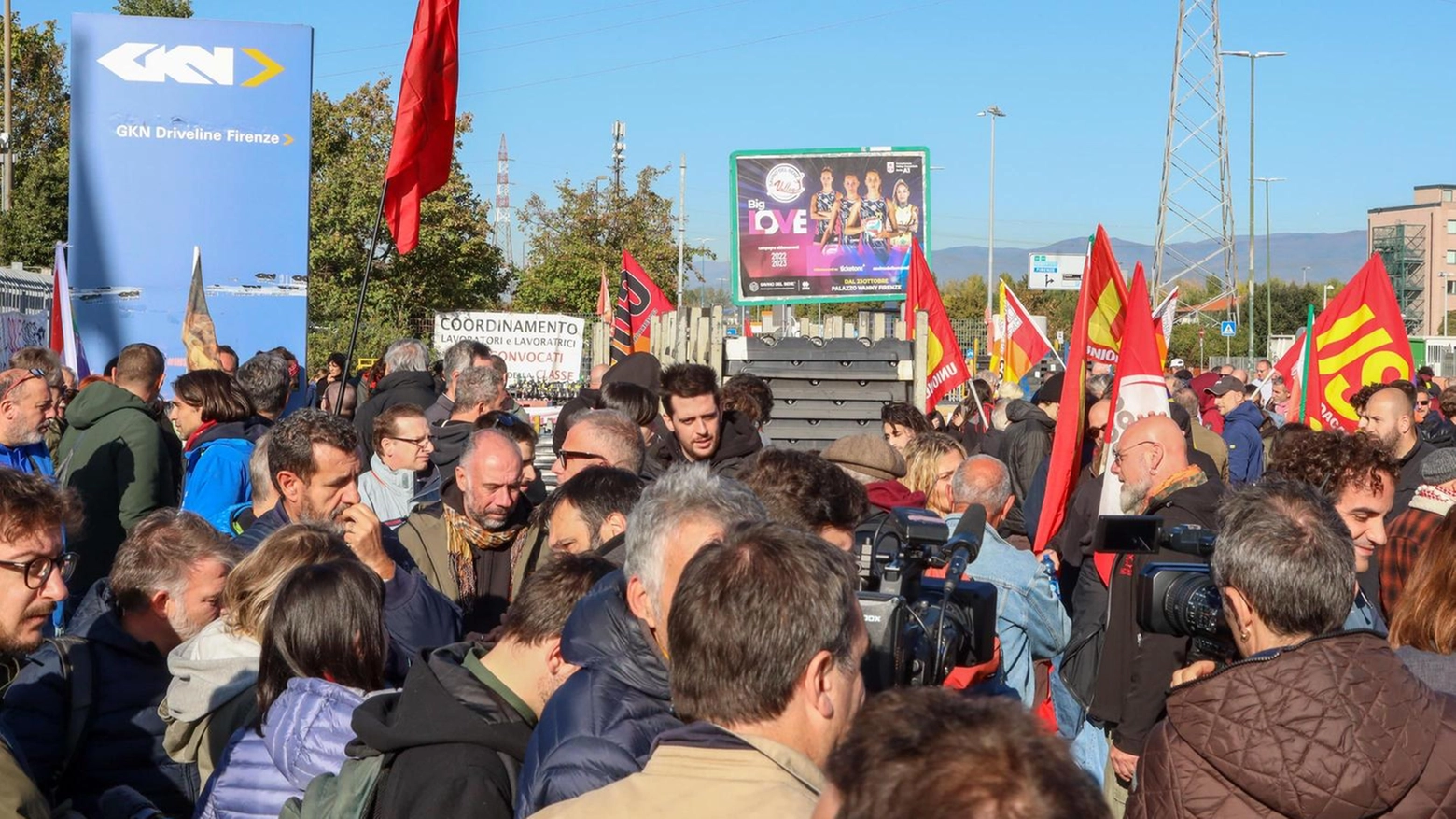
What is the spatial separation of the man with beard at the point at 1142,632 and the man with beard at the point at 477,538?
6.89 feet

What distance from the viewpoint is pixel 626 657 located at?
9.42 feet

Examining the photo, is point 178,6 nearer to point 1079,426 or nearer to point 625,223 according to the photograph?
point 625,223

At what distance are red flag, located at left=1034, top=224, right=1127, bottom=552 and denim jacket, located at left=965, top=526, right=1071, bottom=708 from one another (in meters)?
1.40

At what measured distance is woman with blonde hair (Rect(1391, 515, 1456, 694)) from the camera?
362cm

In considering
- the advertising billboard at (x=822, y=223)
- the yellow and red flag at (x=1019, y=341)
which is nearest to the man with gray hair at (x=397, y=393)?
the yellow and red flag at (x=1019, y=341)

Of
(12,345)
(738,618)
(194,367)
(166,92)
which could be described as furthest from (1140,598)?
(12,345)

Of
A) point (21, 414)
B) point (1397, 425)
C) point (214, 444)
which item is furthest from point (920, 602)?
point (1397, 425)

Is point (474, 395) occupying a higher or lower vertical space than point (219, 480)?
higher

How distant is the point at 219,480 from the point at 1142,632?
382cm

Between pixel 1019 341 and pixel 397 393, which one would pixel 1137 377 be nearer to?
pixel 397 393

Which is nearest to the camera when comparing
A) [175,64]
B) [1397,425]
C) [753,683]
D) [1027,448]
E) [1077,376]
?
[753,683]

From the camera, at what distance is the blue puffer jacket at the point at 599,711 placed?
2.69m

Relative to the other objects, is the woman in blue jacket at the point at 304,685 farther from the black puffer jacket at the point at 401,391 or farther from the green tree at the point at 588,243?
the green tree at the point at 588,243

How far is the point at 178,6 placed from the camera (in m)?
41.8
